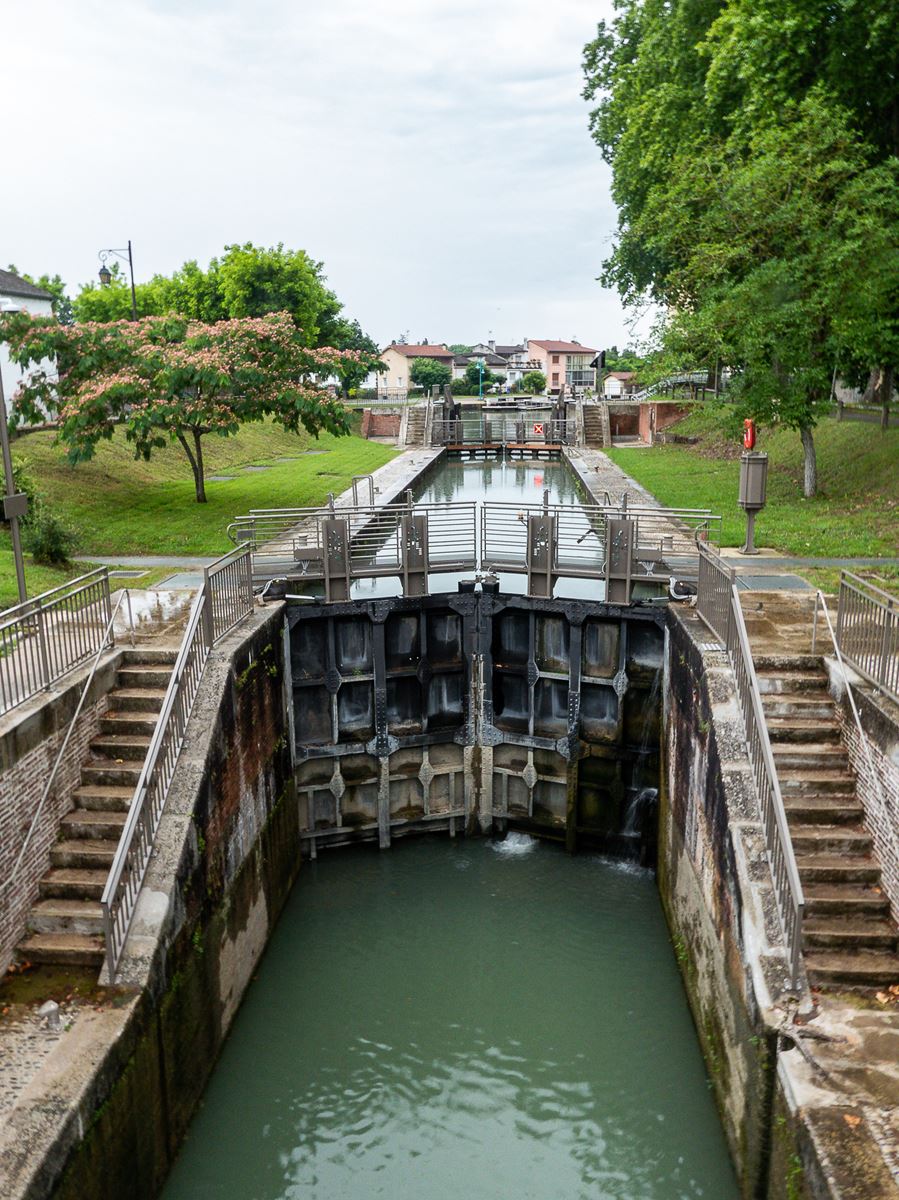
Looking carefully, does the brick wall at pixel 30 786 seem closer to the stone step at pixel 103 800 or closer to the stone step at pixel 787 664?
the stone step at pixel 103 800

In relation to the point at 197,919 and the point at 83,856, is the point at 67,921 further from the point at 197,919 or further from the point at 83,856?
the point at 197,919

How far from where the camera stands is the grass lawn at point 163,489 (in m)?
20.2

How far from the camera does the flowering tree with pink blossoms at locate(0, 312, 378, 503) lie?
2109cm

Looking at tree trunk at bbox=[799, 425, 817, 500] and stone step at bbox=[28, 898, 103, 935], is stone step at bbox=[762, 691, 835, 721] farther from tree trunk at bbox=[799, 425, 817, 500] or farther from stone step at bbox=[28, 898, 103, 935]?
tree trunk at bbox=[799, 425, 817, 500]

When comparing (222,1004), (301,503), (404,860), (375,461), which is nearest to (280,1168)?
(222,1004)

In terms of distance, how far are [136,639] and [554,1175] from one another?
7734mm

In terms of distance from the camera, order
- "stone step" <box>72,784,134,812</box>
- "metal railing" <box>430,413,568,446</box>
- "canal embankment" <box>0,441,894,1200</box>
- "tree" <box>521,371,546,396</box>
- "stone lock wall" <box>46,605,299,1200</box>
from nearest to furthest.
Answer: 1. "canal embankment" <box>0,441,894,1200</box>
2. "stone lock wall" <box>46,605,299,1200</box>
3. "stone step" <box>72,784,134,812</box>
4. "metal railing" <box>430,413,568,446</box>
5. "tree" <box>521,371,546,396</box>

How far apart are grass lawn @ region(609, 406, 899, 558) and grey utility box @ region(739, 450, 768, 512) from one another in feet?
9.93

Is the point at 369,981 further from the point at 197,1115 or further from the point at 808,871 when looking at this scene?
the point at 808,871

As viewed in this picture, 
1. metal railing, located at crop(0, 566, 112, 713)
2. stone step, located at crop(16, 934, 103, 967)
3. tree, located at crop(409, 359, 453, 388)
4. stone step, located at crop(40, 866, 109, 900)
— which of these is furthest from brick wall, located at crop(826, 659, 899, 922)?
tree, located at crop(409, 359, 453, 388)

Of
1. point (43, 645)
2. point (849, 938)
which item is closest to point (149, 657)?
point (43, 645)

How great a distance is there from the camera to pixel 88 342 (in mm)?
22438

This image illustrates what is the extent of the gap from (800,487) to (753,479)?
12.1 m

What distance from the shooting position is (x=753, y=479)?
48.8 feet
